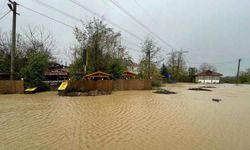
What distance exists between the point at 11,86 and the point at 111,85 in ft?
31.2

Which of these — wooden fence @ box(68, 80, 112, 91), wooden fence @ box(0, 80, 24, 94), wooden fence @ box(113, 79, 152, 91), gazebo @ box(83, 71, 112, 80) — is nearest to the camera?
wooden fence @ box(0, 80, 24, 94)

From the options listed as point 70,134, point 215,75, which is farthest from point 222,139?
point 215,75

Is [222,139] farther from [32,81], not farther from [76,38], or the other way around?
[76,38]

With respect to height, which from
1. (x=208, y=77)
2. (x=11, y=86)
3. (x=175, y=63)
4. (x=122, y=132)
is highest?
(x=175, y=63)

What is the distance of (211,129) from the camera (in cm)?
704

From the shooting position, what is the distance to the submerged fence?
20.5m

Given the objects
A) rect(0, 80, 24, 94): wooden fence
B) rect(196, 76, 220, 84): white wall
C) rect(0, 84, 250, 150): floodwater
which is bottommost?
rect(0, 84, 250, 150): floodwater

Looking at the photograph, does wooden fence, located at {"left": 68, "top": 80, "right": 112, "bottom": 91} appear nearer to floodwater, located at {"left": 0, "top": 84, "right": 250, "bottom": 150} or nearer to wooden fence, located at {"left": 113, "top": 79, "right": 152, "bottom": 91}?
wooden fence, located at {"left": 113, "top": 79, "right": 152, "bottom": 91}

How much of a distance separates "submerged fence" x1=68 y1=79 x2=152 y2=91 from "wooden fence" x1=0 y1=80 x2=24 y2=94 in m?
4.32

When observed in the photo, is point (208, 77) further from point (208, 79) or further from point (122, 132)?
point (122, 132)

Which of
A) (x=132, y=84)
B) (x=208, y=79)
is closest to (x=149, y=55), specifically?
(x=132, y=84)

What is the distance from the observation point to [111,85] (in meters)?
23.2

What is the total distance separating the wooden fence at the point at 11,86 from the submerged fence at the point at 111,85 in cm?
432

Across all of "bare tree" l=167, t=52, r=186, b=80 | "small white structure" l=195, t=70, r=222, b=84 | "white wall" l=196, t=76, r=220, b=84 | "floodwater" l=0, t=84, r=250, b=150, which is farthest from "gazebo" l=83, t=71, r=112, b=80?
"white wall" l=196, t=76, r=220, b=84
